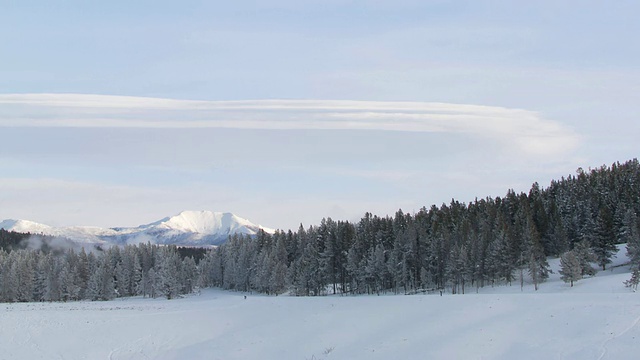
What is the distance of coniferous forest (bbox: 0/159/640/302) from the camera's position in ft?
Result: 311

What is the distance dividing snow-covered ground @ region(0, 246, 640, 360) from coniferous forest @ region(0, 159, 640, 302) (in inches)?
886

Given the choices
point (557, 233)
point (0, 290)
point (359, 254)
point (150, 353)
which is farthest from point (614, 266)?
point (0, 290)

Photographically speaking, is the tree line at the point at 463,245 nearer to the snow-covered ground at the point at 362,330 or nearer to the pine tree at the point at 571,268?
the pine tree at the point at 571,268

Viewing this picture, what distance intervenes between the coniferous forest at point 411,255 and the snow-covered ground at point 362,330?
22.5m

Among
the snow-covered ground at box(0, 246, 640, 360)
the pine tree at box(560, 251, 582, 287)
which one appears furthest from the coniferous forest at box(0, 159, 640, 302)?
the snow-covered ground at box(0, 246, 640, 360)

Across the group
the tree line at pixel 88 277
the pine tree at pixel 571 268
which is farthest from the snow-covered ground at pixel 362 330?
the tree line at pixel 88 277

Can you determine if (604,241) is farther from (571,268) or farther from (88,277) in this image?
(88,277)

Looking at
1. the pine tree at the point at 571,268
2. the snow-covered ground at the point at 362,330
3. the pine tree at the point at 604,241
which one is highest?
the pine tree at the point at 604,241

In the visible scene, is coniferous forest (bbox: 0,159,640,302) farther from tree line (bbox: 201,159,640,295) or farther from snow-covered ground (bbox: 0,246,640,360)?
snow-covered ground (bbox: 0,246,640,360)

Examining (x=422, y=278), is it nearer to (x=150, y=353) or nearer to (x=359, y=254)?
(x=359, y=254)

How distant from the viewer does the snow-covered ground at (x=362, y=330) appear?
40594 millimetres

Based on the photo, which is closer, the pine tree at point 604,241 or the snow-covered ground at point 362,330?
the snow-covered ground at point 362,330

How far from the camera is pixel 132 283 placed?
5605 inches

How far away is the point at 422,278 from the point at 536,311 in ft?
170
